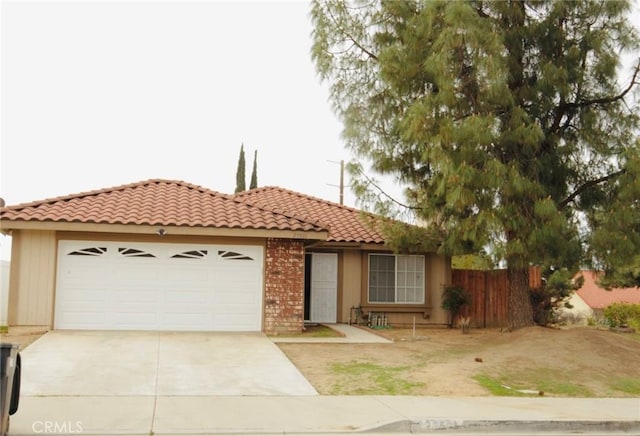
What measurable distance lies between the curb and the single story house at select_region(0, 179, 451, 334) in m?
8.44

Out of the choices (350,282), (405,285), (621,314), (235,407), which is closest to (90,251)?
(350,282)

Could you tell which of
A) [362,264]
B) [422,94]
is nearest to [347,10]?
[422,94]

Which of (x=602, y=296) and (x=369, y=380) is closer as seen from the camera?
(x=369, y=380)

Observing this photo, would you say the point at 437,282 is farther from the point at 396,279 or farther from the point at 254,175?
the point at 254,175

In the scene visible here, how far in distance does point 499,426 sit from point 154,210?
10.8 m

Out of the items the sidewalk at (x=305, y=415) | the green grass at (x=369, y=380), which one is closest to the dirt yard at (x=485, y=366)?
the green grass at (x=369, y=380)

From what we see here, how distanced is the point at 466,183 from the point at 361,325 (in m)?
6.84

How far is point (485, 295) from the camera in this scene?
2116 centimetres

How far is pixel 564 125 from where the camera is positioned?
1623 cm

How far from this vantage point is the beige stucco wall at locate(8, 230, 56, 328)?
15.7 meters

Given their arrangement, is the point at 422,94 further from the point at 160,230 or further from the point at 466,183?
the point at 160,230

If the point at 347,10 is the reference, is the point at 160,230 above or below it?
below

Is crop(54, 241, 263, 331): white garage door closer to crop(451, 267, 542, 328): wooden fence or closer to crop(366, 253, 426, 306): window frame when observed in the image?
crop(366, 253, 426, 306): window frame

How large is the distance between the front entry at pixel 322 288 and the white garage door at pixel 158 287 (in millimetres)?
3259
